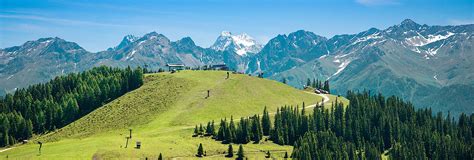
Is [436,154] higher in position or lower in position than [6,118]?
lower

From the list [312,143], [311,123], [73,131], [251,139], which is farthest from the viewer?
[73,131]

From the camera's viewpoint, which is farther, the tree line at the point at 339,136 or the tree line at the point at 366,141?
the tree line at the point at 339,136

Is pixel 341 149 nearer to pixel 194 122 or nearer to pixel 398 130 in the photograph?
pixel 398 130

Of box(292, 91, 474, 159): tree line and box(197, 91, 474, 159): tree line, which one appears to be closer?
box(292, 91, 474, 159): tree line

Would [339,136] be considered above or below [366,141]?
above

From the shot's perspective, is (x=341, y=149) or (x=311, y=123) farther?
(x=311, y=123)

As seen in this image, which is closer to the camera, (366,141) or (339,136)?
(339,136)

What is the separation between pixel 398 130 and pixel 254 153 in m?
77.1

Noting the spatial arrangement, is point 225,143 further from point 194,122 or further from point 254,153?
point 194,122

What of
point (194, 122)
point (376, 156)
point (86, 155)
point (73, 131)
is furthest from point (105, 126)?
point (376, 156)

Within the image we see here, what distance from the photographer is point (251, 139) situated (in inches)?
6708

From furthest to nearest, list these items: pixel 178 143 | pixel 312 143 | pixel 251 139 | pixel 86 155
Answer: pixel 251 139
pixel 312 143
pixel 178 143
pixel 86 155

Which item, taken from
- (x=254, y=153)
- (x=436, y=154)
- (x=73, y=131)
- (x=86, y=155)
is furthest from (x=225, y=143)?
(x=436, y=154)

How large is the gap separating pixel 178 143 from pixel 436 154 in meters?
103
